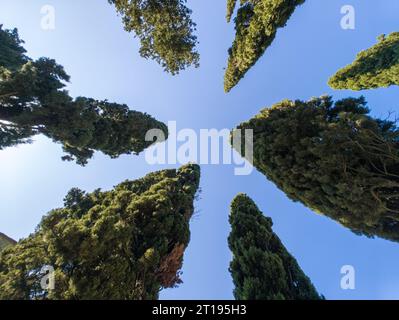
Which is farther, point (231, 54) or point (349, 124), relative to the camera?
point (231, 54)

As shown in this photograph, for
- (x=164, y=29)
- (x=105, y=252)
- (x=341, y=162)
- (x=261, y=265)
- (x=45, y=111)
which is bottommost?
(x=261, y=265)

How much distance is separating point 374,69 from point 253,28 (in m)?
10.4

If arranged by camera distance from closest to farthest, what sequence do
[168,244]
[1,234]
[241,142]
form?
[168,244] < [241,142] < [1,234]

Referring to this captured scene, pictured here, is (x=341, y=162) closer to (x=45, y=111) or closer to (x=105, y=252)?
(x=105, y=252)

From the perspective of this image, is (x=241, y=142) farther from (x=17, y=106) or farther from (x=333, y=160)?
(x=17, y=106)

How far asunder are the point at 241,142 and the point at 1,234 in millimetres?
16820

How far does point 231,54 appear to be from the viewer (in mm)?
16531

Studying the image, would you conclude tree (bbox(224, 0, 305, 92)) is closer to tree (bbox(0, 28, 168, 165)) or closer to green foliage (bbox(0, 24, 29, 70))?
tree (bbox(0, 28, 168, 165))

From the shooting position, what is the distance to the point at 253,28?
1372 cm

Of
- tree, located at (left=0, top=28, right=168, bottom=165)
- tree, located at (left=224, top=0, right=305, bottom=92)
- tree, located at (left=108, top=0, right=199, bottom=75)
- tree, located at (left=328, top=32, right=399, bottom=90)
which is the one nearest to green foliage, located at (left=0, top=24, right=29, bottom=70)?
tree, located at (left=0, top=28, right=168, bottom=165)

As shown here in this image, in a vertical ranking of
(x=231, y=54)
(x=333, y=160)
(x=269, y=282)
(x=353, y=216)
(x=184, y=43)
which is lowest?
(x=269, y=282)

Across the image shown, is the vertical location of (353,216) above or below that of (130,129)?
below

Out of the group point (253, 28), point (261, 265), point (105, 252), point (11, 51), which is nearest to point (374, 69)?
point (253, 28)
